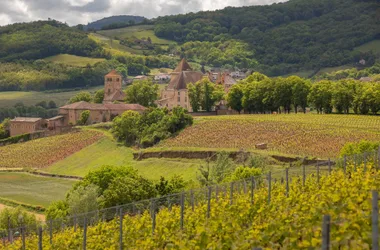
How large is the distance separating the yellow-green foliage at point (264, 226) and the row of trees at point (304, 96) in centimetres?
6218

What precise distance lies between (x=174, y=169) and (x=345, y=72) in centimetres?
12973

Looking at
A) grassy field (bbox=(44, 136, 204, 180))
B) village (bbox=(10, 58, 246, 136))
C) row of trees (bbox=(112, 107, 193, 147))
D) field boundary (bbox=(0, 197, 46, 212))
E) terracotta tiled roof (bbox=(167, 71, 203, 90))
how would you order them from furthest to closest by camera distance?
terracotta tiled roof (bbox=(167, 71, 203, 90)), village (bbox=(10, 58, 246, 136)), row of trees (bbox=(112, 107, 193, 147)), grassy field (bbox=(44, 136, 204, 180)), field boundary (bbox=(0, 197, 46, 212))

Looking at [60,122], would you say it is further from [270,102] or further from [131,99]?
[270,102]

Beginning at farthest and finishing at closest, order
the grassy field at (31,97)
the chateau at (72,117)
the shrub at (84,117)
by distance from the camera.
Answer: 1. the grassy field at (31,97)
2. the shrub at (84,117)
3. the chateau at (72,117)

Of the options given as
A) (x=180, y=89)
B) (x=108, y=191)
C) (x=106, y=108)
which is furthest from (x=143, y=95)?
(x=108, y=191)

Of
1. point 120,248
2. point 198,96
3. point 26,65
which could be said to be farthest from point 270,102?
point 26,65

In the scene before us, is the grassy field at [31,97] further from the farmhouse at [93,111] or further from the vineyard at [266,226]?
the vineyard at [266,226]

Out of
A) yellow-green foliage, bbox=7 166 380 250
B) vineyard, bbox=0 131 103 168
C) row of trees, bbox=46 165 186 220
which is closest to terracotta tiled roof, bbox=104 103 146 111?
vineyard, bbox=0 131 103 168

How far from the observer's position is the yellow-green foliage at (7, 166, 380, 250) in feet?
39.6

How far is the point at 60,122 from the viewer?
106 metres

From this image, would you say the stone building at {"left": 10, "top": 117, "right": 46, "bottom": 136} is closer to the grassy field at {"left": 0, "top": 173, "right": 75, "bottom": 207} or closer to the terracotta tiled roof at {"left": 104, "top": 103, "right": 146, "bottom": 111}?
the terracotta tiled roof at {"left": 104, "top": 103, "right": 146, "bottom": 111}

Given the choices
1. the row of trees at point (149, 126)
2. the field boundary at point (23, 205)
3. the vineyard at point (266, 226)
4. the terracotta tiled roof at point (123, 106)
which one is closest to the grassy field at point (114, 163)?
the row of trees at point (149, 126)

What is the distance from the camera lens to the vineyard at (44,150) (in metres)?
82.8

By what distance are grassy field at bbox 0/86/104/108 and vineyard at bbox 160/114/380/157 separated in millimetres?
82362
